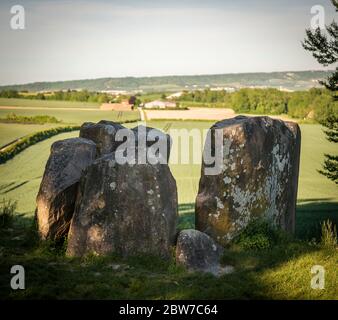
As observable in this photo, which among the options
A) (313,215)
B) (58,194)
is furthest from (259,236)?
(313,215)

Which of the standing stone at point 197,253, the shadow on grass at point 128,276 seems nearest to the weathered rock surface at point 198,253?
the standing stone at point 197,253

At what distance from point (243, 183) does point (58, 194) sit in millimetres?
5540

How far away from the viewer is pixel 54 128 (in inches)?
2082

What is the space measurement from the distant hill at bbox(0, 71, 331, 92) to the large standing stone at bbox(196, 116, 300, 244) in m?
82.4

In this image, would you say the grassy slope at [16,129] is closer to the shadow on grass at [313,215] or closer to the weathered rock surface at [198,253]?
the shadow on grass at [313,215]

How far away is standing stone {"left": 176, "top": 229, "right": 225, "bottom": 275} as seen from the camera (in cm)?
1002

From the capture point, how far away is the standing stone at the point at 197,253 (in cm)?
1002

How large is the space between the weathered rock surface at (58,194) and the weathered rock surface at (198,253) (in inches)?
138

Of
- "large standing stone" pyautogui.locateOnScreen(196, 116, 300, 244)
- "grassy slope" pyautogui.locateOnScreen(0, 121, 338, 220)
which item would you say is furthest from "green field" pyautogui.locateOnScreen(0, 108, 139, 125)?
"large standing stone" pyautogui.locateOnScreen(196, 116, 300, 244)

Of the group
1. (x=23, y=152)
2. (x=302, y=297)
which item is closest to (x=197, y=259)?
(x=302, y=297)

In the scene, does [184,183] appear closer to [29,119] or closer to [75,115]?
[29,119]
